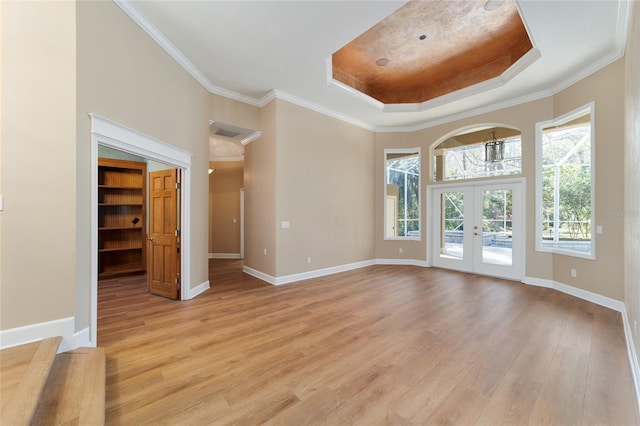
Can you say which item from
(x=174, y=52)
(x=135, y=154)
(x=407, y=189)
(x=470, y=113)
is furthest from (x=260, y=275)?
(x=470, y=113)

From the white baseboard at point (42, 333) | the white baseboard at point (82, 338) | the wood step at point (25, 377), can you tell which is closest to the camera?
the wood step at point (25, 377)

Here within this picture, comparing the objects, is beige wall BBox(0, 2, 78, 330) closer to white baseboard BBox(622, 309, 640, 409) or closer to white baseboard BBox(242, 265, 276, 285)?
white baseboard BBox(242, 265, 276, 285)

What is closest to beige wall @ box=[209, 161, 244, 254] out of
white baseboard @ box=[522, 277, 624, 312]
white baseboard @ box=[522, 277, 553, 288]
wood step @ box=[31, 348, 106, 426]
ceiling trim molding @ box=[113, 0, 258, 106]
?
ceiling trim molding @ box=[113, 0, 258, 106]

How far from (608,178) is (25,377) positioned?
264 inches

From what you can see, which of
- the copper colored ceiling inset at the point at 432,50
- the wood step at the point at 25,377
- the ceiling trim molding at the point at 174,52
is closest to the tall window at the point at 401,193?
the copper colored ceiling inset at the point at 432,50

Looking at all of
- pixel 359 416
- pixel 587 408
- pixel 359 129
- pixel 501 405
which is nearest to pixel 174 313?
pixel 359 416

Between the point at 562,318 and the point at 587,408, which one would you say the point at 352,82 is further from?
the point at 587,408

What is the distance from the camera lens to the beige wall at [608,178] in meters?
3.65

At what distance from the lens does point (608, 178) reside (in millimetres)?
3781

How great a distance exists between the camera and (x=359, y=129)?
6586 mm

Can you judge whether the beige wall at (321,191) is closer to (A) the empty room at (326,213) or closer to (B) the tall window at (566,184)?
(A) the empty room at (326,213)

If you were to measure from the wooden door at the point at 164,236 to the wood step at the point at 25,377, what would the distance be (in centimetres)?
191

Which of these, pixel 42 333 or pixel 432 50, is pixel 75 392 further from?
pixel 432 50

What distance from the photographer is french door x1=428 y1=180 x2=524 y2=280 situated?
527 centimetres
